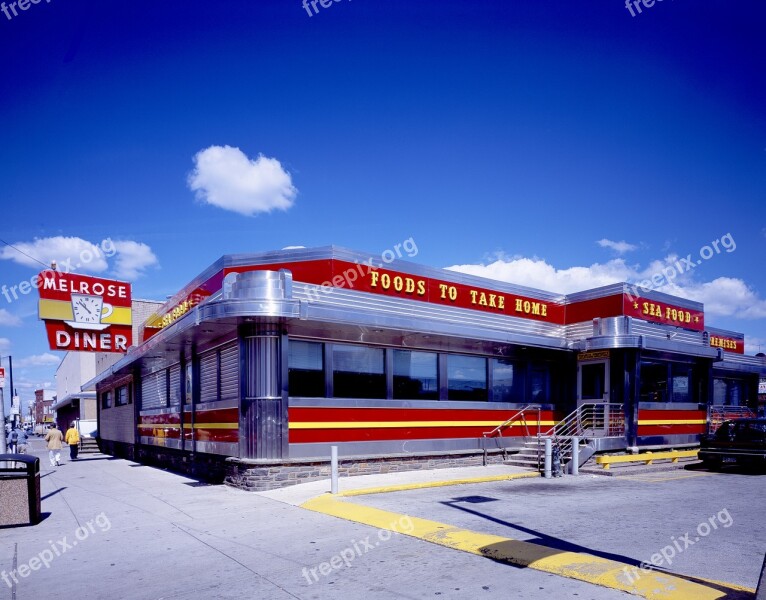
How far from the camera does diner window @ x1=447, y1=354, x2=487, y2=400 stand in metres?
16.9

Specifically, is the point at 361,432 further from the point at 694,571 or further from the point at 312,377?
the point at 694,571

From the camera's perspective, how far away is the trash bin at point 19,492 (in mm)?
9430

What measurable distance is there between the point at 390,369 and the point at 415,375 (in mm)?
953

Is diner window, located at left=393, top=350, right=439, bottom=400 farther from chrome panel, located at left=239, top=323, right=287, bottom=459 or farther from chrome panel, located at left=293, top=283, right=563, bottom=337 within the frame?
chrome panel, located at left=239, top=323, right=287, bottom=459

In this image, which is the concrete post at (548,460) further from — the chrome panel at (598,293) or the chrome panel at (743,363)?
the chrome panel at (743,363)

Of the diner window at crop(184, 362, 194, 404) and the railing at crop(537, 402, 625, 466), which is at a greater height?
the diner window at crop(184, 362, 194, 404)

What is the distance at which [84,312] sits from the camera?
64.4ft

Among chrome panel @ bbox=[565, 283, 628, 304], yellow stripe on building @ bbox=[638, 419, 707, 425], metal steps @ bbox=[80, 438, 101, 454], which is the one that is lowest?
metal steps @ bbox=[80, 438, 101, 454]

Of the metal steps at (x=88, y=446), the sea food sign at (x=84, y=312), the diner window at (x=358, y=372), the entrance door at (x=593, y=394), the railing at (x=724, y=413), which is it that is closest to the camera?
the diner window at (x=358, y=372)

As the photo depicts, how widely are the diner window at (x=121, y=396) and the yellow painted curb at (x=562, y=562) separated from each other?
20.1 metres

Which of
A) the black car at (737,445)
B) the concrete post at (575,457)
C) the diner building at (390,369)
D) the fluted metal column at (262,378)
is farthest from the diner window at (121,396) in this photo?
the black car at (737,445)

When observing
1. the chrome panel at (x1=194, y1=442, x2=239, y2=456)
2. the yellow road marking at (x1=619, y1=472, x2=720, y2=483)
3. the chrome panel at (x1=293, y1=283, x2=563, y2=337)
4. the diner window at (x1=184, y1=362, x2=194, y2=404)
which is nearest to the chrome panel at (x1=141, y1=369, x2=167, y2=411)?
the diner window at (x1=184, y1=362, x2=194, y2=404)

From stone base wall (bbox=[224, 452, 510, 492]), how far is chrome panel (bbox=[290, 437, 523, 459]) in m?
0.16

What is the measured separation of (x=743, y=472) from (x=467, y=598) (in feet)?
49.2
